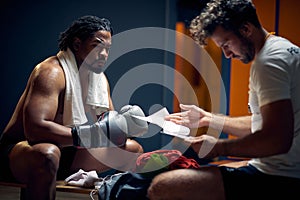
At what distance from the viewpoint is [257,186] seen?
1.74 metres

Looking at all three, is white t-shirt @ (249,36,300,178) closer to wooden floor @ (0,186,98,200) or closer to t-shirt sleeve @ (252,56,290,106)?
t-shirt sleeve @ (252,56,290,106)

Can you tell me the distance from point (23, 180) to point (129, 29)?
7.47 ft

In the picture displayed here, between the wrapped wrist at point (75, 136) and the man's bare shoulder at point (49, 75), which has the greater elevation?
the man's bare shoulder at point (49, 75)

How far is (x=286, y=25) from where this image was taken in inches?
154

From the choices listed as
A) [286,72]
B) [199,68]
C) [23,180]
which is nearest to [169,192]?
[286,72]

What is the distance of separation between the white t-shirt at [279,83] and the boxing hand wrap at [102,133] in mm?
902

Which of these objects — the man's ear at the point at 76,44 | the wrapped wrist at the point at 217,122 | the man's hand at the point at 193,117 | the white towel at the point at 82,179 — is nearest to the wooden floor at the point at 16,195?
the white towel at the point at 82,179

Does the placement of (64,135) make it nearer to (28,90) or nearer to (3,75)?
(28,90)

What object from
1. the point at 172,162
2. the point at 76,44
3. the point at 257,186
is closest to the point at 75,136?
the point at 172,162

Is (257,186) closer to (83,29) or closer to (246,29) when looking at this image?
(246,29)

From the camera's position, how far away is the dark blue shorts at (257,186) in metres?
1.70

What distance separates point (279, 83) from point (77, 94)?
1.37 meters

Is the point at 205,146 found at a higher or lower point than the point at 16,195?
higher

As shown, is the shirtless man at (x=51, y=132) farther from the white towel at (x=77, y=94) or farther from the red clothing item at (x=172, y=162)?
the red clothing item at (x=172, y=162)
